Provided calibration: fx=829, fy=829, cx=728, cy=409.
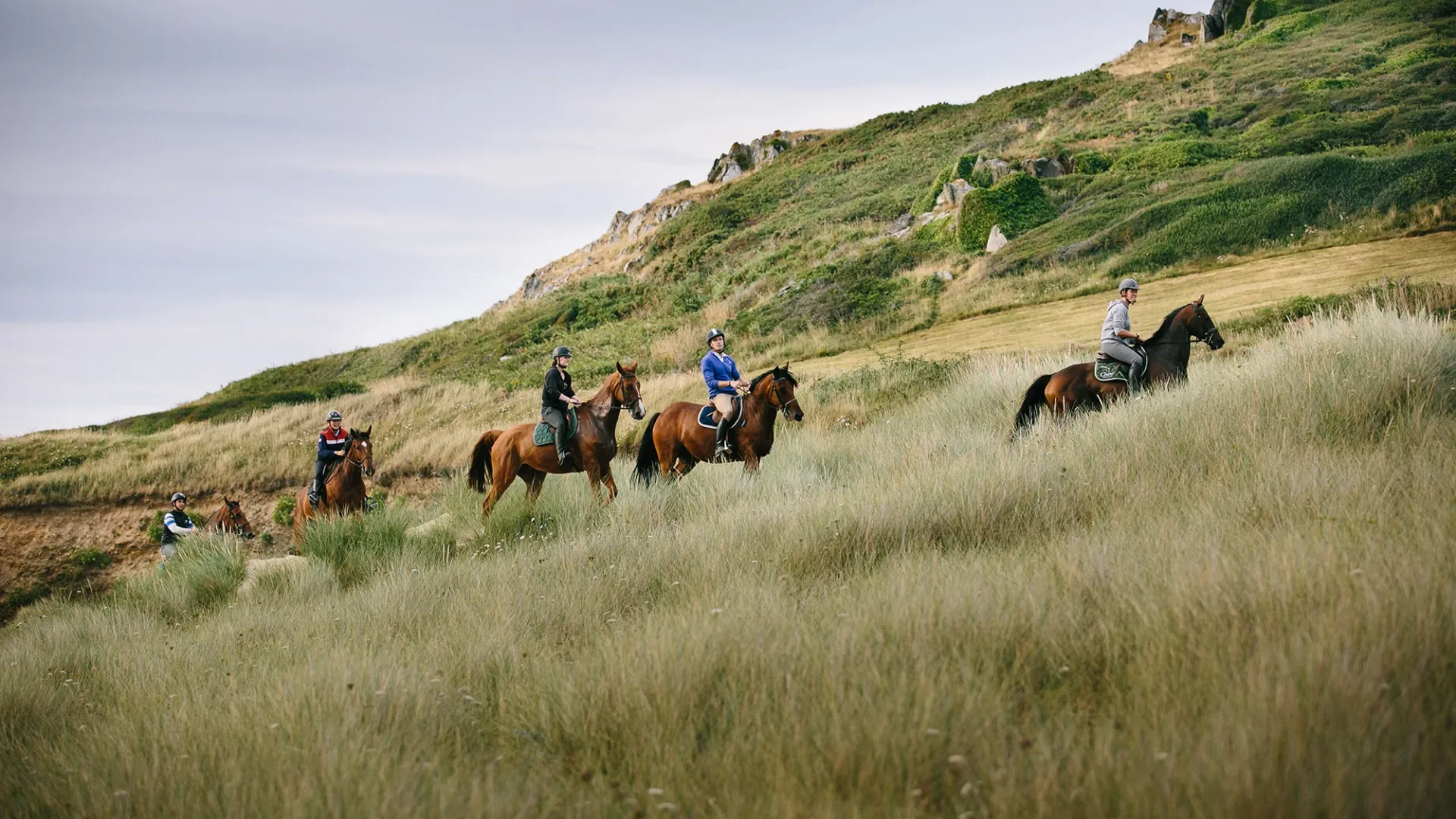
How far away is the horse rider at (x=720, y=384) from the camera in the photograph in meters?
10.6

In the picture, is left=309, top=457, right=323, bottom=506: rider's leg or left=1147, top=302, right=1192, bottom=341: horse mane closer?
left=1147, top=302, right=1192, bottom=341: horse mane

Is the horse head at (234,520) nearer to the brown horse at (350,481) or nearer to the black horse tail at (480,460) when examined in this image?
the brown horse at (350,481)

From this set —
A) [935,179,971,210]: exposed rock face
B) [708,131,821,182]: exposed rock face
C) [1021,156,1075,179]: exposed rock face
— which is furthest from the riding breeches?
[708,131,821,182]: exposed rock face

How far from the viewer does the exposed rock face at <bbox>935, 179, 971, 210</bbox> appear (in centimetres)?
3475

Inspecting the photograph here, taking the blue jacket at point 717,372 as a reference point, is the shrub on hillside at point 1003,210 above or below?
above

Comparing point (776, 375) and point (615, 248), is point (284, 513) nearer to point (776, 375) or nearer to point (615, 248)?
point (776, 375)

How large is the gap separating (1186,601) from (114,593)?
12.9 m

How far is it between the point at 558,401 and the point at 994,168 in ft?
95.2

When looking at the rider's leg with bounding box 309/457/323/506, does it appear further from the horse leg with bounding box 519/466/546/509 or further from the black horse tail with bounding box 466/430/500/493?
the horse leg with bounding box 519/466/546/509

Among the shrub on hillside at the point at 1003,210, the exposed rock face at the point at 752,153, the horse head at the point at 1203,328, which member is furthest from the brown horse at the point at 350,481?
the exposed rock face at the point at 752,153

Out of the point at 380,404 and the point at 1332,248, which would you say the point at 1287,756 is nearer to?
the point at 1332,248

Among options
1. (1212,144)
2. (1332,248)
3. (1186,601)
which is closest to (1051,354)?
(1332,248)

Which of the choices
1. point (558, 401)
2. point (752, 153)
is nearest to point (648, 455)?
point (558, 401)

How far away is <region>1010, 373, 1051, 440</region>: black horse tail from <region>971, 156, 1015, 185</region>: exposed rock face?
24808 millimetres
